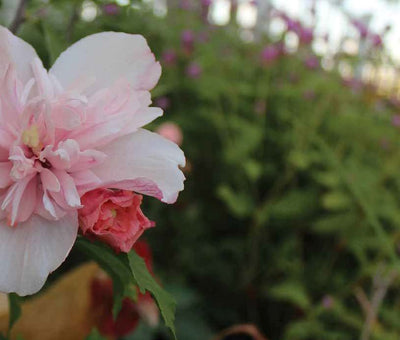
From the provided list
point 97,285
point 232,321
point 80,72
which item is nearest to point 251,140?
point 232,321

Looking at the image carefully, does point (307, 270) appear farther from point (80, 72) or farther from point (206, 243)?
point (80, 72)

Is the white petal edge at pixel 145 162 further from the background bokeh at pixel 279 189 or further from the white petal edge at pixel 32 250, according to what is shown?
the background bokeh at pixel 279 189

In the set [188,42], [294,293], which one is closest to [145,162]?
[294,293]

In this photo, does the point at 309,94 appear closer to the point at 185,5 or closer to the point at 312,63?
the point at 312,63

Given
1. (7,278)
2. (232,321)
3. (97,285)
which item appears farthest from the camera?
(232,321)

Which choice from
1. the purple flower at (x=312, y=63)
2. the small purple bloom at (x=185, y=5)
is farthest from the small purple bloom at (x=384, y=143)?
the small purple bloom at (x=185, y=5)

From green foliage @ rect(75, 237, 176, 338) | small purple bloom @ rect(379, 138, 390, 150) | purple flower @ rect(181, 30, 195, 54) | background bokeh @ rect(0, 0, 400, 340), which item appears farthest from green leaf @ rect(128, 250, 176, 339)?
purple flower @ rect(181, 30, 195, 54)
